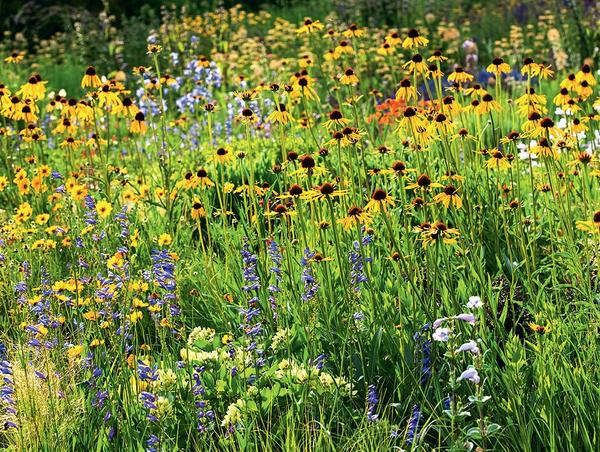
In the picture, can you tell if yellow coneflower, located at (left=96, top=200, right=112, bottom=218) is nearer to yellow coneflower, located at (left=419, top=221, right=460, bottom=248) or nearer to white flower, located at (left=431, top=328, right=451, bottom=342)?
yellow coneflower, located at (left=419, top=221, right=460, bottom=248)

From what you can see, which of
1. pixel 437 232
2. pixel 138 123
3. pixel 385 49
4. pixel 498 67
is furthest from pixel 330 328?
pixel 385 49

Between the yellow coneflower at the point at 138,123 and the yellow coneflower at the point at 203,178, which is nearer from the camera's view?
the yellow coneflower at the point at 203,178

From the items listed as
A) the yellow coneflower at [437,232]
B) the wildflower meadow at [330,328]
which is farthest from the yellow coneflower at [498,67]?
the yellow coneflower at [437,232]

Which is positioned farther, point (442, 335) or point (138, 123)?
point (138, 123)

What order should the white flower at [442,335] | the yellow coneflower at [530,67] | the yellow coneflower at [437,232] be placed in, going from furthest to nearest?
the yellow coneflower at [530,67]
the yellow coneflower at [437,232]
the white flower at [442,335]

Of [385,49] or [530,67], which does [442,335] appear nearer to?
[530,67]

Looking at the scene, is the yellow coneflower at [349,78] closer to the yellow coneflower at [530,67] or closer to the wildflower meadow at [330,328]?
the wildflower meadow at [330,328]

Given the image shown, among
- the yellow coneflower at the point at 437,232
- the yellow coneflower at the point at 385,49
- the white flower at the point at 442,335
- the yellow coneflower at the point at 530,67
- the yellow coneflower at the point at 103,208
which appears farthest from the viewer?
the yellow coneflower at the point at 385,49

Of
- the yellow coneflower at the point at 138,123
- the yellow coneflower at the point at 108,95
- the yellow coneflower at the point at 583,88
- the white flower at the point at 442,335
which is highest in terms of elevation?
the yellow coneflower at the point at 108,95

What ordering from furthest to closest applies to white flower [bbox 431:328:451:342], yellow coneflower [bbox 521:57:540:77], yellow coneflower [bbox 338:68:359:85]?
yellow coneflower [bbox 338:68:359:85], yellow coneflower [bbox 521:57:540:77], white flower [bbox 431:328:451:342]

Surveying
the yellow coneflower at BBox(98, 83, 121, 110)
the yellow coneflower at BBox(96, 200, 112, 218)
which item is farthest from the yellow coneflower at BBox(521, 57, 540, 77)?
the yellow coneflower at BBox(98, 83, 121, 110)

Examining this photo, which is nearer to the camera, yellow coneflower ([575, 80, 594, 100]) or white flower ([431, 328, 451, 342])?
white flower ([431, 328, 451, 342])

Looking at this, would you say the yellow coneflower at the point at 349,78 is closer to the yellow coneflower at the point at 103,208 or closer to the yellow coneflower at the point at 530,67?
the yellow coneflower at the point at 530,67

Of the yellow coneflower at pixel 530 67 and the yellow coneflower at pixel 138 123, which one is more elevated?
the yellow coneflower at pixel 530 67
